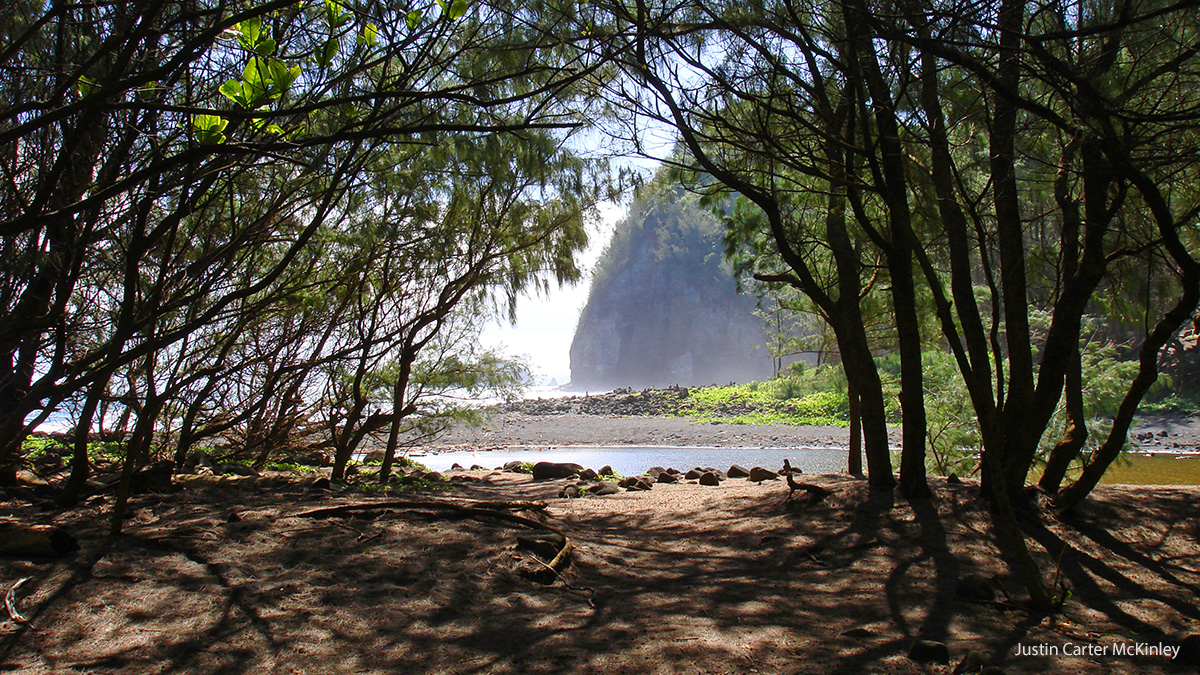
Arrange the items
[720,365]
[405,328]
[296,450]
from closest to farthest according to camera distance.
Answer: [405,328] < [296,450] < [720,365]

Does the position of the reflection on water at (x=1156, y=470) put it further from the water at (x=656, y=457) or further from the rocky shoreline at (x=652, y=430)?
the water at (x=656, y=457)

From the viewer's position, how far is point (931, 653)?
231 cm

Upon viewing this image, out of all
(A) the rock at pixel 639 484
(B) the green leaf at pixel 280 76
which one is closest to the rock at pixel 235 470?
(A) the rock at pixel 639 484

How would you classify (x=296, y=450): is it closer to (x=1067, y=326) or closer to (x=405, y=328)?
(x=405, y=328)

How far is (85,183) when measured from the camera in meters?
3.08

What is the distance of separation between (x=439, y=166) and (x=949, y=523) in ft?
16.8

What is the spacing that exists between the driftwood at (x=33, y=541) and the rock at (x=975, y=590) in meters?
3.68

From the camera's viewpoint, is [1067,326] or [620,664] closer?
[620,664]

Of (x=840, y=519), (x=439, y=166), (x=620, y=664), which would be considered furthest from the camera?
(x=439, y=166)

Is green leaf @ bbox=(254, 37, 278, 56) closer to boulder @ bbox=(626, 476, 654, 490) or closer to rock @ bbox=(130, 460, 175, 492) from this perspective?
rock @ bbox=(130, 460, 175, 492)

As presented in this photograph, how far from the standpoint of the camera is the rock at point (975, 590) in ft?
9.79

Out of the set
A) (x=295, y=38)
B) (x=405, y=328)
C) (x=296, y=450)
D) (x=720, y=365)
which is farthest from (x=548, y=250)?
(x=720, y=365)

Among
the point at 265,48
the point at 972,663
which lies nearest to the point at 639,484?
the point at 972,663

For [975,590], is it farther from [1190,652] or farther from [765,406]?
[765,406]
